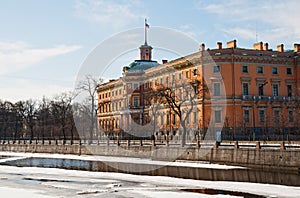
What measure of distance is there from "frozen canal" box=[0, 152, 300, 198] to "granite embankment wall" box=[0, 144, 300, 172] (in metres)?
8.54

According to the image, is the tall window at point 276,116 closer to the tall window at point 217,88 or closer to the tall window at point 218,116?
the tall window at point 218,116

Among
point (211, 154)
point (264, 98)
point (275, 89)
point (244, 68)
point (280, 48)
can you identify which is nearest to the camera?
point (211, 154)

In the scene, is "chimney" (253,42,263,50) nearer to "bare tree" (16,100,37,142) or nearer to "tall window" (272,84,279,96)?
"tall window" (272,84,279,96)

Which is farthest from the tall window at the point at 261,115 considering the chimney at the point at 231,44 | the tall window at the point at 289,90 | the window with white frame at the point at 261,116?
the chimney at the point at 231,44

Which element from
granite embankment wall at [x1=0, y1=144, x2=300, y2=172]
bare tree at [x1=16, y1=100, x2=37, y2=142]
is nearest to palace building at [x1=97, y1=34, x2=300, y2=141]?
granite embankment wall at [x1=0, y1=144, x2=300, y2=172]

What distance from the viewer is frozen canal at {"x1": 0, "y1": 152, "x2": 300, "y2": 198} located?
22828 millimetres

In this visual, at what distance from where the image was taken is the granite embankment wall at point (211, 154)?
33906 millimetres

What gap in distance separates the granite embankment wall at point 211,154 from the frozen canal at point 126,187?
8537 mm

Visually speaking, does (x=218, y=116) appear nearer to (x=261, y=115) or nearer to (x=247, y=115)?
(x=247, y=115)

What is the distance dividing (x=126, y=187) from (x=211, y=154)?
55.0ft

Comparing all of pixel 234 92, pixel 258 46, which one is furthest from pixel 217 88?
pixel 258 46

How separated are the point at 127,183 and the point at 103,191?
4.18 metres

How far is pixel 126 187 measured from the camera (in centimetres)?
2588

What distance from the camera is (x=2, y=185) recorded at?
2725cm
